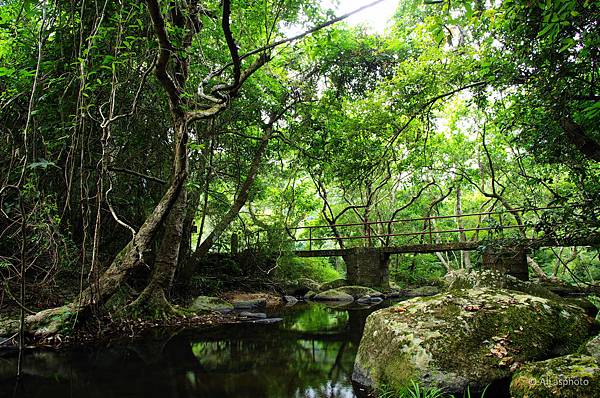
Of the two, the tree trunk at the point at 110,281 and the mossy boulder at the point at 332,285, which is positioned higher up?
the tree trunk at the point at 110,281

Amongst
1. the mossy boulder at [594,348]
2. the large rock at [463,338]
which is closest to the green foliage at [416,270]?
the large rock at [463,338]

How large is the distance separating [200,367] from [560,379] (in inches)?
144

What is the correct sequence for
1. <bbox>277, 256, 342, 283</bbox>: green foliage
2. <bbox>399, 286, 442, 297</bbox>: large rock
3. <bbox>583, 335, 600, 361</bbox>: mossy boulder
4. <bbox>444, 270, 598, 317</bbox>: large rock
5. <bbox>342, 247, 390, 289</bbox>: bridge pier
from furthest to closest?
<bbox>277, 256, 342, 283</bbox>: green foliage < <bbox>342, 247, 390, 289</bbox>: bridge pier < <bbox>399, 286, 442, 297</bbox>: large rock < <bbox>444, 270, 598, 317</bbox>: large rock < <bbox>583, 335, 600, 361</bbox>: mossy boulder

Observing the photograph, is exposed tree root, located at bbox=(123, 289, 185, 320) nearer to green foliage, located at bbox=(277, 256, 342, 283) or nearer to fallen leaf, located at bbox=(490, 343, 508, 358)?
fallen leaf, located at bbox=(490, 343, 508, 358)

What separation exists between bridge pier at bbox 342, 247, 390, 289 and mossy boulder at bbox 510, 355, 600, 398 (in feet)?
36.2

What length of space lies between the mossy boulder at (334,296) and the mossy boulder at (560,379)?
9686mm

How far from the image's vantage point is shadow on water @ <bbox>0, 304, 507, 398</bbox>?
368cm

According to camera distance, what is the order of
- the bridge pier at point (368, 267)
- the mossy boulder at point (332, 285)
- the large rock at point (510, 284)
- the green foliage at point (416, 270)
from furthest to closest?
the green foliage at point (416, 270)
the bridge pier at point (368, 267)
the mossy boulder at point (332, 285)
the large rock at point (510, 284)

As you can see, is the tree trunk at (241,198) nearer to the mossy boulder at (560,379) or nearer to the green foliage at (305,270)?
the green foliage at (305,270)

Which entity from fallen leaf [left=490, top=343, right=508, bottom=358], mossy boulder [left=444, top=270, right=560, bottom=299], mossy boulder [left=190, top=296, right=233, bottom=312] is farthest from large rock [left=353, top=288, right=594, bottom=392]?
mossy boulder [left=190, top=296, right=233, bottom=312]

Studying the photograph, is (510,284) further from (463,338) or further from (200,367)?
(200,367)

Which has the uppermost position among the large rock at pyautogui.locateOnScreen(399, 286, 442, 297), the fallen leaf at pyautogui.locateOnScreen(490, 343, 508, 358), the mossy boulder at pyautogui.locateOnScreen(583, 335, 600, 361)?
the mossy boulder at pyautogui.locateOnScreen(583, 335, 600, 361)

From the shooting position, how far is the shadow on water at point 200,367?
368 centimetres

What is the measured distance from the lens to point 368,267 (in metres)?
13.8
